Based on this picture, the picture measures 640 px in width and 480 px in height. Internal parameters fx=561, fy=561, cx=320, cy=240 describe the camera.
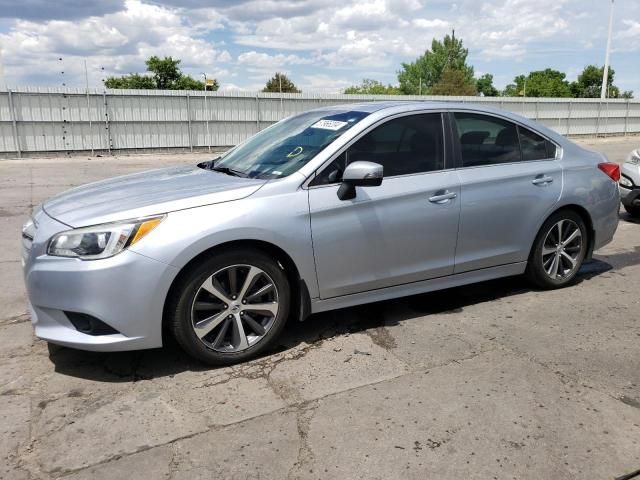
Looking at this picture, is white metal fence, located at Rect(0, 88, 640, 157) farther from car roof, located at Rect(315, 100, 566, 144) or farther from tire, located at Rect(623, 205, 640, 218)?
car roof, located at Rect(315, 100, 566, 144)

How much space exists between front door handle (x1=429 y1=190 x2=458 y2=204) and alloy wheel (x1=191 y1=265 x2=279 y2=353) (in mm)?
1368

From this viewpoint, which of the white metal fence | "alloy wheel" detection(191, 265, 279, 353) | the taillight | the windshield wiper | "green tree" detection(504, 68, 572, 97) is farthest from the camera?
"green tree" detection(504, 68, 572, 97)

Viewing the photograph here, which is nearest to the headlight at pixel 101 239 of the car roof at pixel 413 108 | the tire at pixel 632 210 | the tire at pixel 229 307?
the tire at pixel 229 307

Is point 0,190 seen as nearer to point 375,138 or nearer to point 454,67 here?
point 375,138

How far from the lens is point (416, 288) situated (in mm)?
4191

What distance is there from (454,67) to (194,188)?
8716 cm

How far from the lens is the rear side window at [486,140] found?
173 inches

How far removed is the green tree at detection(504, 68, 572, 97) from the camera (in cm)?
9744

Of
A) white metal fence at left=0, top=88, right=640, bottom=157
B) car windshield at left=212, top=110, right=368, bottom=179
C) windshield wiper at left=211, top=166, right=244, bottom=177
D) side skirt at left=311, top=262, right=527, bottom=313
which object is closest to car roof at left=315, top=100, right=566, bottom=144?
car windshield at left=212, top=110, right=368, bottom=179

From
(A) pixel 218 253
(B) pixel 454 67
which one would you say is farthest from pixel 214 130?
(B) pixel 454 67

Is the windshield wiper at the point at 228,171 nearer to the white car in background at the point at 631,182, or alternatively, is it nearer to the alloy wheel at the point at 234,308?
the alloy wheel at the point at 234,308

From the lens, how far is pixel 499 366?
3562mm

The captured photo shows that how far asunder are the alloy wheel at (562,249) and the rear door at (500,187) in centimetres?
24

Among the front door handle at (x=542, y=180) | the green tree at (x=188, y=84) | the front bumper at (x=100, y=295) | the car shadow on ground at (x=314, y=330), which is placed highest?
the green tree at (x=188, y=84)
